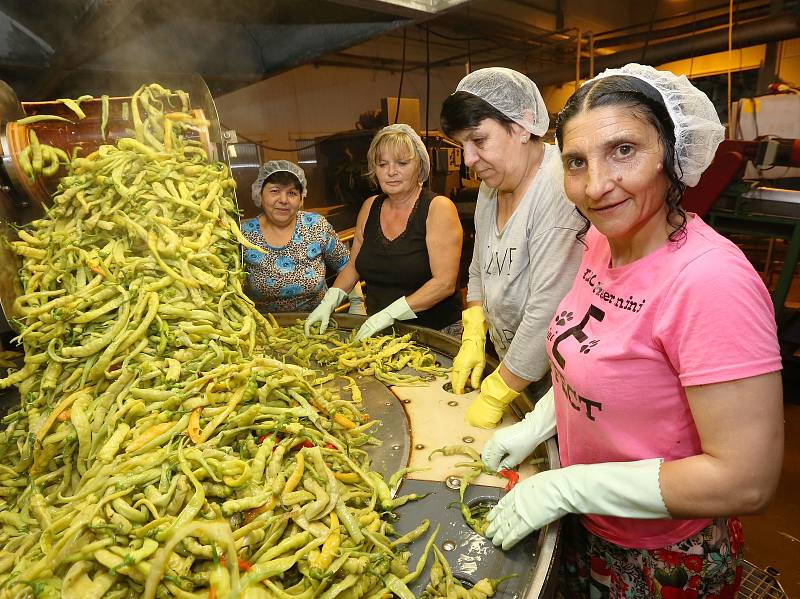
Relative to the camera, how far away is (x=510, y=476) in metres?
1.67

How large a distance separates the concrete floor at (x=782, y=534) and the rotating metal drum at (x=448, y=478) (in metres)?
2.14

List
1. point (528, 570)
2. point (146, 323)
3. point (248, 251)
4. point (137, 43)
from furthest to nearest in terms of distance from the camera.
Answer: point (248, 251) → point (137, 43) → point (146, 323) → point (528, 570)

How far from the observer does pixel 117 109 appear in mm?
2178

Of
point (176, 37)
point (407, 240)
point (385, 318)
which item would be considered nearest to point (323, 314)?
point (385, 318)

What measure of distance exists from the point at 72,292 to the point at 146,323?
0.42 meters

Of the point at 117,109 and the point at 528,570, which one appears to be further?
the point at 117,109

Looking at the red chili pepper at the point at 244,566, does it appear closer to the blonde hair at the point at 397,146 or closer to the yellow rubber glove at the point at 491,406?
the yellow rubber glove at the point at 491,406

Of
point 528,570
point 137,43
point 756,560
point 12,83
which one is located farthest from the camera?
point 756,560

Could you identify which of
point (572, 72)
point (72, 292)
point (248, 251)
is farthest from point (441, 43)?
point (72, 292)

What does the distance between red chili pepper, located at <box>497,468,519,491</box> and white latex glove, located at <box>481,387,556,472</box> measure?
0.02 meters

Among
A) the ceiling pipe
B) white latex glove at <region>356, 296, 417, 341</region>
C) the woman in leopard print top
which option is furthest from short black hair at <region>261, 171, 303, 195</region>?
the ceiling pipe

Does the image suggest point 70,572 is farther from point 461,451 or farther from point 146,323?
point 461,451

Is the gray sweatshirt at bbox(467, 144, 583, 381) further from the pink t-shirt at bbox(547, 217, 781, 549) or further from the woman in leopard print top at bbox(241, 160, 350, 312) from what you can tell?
the woman in leopard print top at bbox(241, 160, 350, 312)

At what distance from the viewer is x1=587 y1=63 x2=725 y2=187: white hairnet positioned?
120 centimetres
